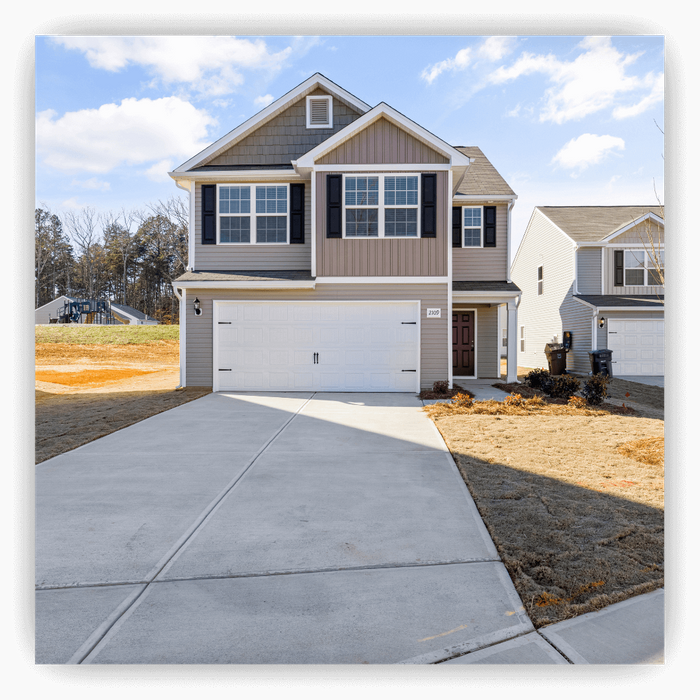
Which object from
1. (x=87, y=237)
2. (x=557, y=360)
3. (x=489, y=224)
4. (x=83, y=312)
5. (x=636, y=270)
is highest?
(x=87, y=237)

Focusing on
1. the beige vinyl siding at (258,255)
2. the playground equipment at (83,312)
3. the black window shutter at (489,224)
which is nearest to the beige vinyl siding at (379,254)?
the beige vinyl siding at (258,255)

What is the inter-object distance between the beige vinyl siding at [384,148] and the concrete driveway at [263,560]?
7.96m

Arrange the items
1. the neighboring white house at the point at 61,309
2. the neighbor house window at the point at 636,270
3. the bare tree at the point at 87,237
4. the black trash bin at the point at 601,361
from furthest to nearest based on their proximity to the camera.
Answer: the bare tree at the point at 87,237 → the neighboring white house at the point at 61,309 → the neighbor house window at the point at 636,270 → the black trash bin at the point at 601,361

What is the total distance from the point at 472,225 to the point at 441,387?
16.9 ft

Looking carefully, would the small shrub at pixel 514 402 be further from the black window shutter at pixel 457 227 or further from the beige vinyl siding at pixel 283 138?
the beige vinyl siding at pixel 283 138

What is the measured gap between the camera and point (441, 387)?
11625 millimetres

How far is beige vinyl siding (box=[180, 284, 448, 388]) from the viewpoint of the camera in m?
12.0

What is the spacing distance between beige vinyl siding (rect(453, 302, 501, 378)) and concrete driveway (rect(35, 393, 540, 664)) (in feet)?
32.2

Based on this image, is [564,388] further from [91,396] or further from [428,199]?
[91,396]

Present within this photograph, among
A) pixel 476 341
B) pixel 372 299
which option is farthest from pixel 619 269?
pixel 372 299

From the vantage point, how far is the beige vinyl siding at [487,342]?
15.3 metres
